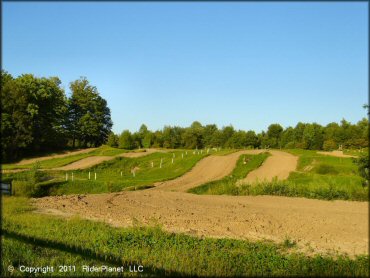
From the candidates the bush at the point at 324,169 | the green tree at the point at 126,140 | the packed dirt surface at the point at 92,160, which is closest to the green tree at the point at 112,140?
the green tree at the point at 126,140

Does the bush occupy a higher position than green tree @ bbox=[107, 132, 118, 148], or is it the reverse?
green tree @ bbox=[107, 132, 118, 148]

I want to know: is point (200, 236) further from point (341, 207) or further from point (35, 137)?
point (341, 207)

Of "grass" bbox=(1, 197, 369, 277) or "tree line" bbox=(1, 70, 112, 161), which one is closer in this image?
"grass" bbox=(1, 197, 369, 277)

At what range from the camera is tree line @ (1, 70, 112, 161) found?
276 inches

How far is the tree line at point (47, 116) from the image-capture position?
23.0 feet

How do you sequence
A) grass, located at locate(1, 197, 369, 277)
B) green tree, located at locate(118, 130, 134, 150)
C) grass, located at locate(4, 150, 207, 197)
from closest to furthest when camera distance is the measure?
grass, located at locate(1, 197, 369, 277), green tree, located at locate(118, 130, 134, 150), grass, located at locate(4, 150, 207, 197)

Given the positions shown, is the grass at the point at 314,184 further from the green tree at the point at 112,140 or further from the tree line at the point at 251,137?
the green tree at the point at 112,140

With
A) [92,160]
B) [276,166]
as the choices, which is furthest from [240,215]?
[276,166]

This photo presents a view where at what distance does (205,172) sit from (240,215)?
1527 centimetres

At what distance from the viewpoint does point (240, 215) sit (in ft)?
53.6

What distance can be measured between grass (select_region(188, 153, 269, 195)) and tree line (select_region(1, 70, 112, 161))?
44.5 ft

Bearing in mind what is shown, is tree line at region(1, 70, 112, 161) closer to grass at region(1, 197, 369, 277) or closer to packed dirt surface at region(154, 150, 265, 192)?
grass at region(1, 197, 369, 277)

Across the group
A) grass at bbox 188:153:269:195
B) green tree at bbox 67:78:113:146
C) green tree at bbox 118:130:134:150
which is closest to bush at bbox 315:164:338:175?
grass at bbox 188:153:269:195

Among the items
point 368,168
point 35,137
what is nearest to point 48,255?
point 35,137
